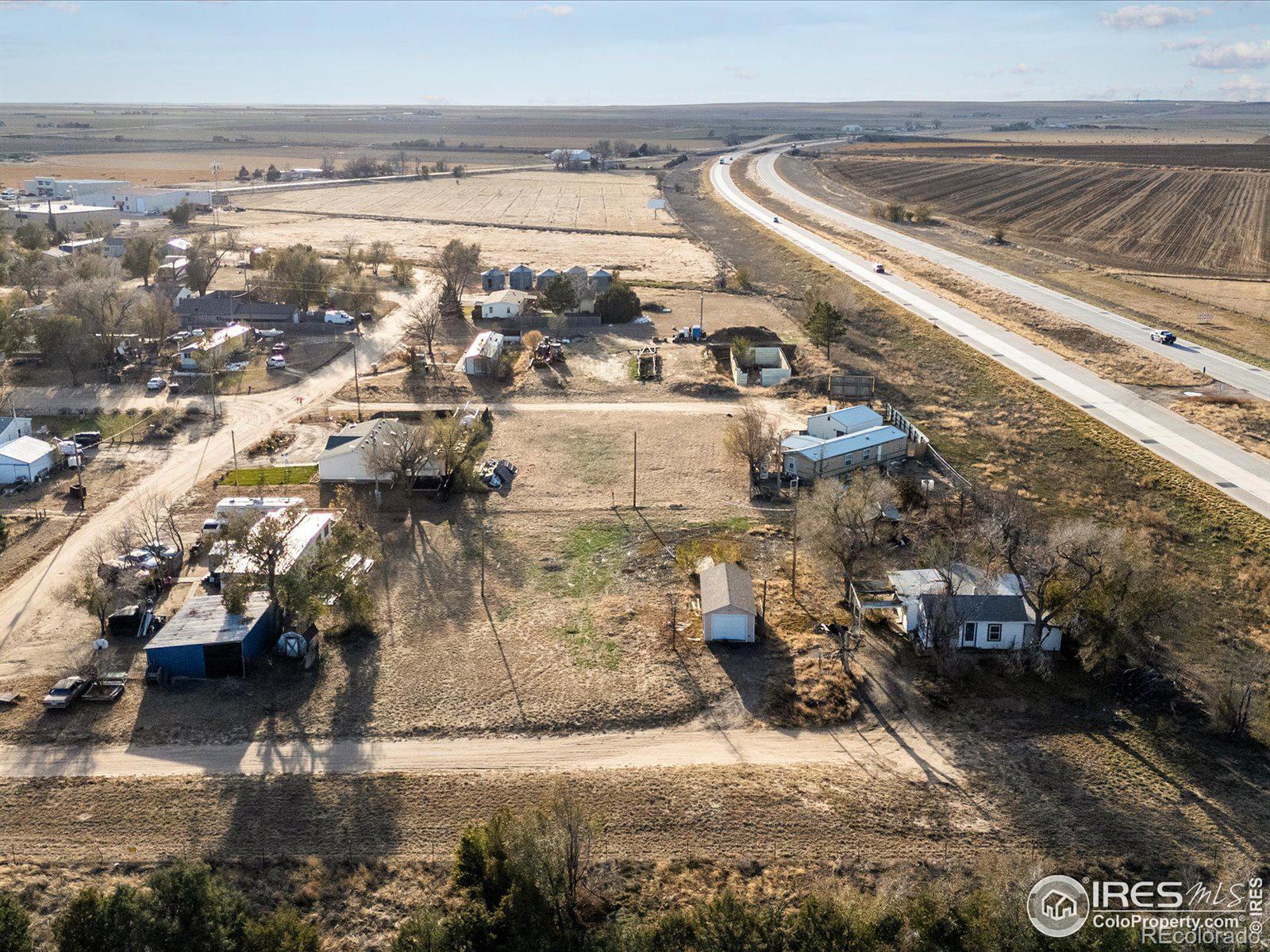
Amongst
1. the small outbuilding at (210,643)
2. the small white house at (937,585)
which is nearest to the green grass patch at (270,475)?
the small outbuilding at (210,643)

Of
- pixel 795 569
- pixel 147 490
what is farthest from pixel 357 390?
pixel 795 569

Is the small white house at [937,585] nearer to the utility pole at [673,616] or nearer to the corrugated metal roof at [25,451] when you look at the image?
the utility pole at [673,616]

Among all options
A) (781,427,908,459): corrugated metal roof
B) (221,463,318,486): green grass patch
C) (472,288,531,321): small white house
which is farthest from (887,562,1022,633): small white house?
(472,288,531,321): small white house

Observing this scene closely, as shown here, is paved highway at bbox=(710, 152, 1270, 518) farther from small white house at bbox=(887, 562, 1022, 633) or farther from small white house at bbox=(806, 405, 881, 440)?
small white house at bbox=(887, 562, 1022, 633)

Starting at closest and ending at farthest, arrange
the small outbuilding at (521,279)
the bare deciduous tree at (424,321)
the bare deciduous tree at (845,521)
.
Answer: the bare deciduous tree at (845,521)
the bare deciduous tree at (424,321)
the small outbuilding at (521,279)

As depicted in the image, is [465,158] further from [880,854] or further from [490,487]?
[880,854]

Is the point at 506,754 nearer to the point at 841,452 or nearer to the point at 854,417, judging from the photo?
the point at 841,452
